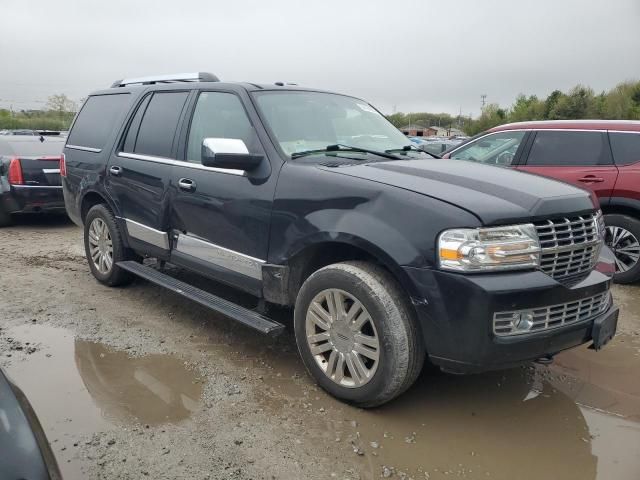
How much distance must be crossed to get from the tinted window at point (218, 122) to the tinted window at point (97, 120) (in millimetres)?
1209

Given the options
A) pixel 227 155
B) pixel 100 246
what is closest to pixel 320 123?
pixel 227 155

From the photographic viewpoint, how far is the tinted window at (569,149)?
593 centimetres

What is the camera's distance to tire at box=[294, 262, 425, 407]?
292 cm

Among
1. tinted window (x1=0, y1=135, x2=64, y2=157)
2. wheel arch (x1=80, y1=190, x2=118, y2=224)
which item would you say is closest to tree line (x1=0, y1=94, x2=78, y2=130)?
tinted window (x1=0, y1=135, x2=64, y2=157)

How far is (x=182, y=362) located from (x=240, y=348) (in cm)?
46

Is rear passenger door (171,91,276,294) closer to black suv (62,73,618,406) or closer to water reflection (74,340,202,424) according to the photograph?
black suv (62,73,618,406)

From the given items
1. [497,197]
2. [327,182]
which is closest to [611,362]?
[497,197]

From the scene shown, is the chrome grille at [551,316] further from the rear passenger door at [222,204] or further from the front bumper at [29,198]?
the front bumper at [29,198]

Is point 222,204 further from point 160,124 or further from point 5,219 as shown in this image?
point 5,219

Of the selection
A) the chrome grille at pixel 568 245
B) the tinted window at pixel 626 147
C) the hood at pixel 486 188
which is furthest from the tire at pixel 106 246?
the tinted window at pixel 626 147

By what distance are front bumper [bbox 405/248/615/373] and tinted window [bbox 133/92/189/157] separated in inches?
101

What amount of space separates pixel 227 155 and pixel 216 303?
3.59 ft

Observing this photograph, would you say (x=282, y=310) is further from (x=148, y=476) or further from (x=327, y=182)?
(x=148, y=476)

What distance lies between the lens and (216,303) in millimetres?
3893
